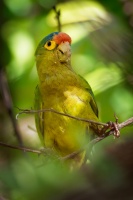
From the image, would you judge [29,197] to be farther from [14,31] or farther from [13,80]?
[14,31]

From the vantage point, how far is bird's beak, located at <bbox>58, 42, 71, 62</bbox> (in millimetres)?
2805

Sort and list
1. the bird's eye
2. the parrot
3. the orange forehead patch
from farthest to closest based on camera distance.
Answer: the bird's eye → the orange forehead patch → the parrot

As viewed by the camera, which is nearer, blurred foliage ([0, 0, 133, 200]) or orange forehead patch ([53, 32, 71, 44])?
blurred foliage ([0, 0, 133, 200])

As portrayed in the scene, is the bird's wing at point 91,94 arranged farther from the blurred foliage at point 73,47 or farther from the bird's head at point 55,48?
the bird's head at point 55,48

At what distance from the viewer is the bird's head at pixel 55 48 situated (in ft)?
9.14

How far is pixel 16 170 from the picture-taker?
59 centimetres

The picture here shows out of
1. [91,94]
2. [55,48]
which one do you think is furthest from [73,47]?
[91,94]

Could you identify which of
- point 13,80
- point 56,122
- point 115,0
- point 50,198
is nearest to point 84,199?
point 50,198

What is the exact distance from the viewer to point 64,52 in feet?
9.27

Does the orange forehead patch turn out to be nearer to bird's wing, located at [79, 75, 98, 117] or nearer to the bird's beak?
the bird's beak

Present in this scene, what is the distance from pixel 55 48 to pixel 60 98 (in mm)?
397

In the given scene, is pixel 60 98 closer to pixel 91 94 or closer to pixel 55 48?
pixel 91 94

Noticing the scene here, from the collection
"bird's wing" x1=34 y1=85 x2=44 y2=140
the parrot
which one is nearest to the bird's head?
the parrot

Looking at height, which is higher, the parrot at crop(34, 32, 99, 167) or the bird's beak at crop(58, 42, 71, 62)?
the bird's beak at crop(58, 42, 71, 62)
